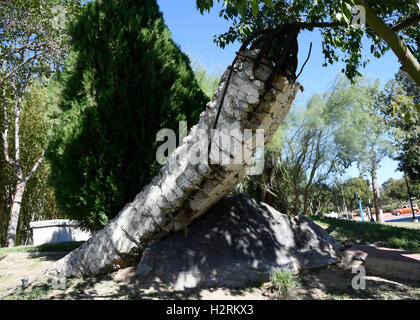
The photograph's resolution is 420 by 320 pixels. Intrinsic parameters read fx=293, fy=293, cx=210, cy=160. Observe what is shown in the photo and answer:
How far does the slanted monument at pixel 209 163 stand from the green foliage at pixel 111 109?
881 mm

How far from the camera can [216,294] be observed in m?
4.06

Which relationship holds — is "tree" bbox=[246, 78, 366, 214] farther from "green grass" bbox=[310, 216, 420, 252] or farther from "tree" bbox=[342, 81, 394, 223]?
"green grass" bbox=[310, 216, 420, 252]

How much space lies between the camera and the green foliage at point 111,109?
555 centimetres

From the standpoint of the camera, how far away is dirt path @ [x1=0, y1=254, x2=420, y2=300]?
3.97 metres

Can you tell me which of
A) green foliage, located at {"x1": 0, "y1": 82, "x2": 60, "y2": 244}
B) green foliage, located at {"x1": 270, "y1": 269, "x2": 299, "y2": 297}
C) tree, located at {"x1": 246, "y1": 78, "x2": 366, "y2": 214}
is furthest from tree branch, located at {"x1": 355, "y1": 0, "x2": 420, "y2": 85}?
green foliage, located at {"x1": 0, "y1": 82, "x2": 60, "y2": 244}

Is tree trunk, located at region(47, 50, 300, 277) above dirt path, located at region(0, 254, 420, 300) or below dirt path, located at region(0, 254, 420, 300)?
above

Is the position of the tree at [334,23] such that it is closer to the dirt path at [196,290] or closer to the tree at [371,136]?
the dirt path at [196,290]

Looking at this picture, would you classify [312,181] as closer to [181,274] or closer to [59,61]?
[181,274]

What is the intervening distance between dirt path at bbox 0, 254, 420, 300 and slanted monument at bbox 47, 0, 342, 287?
0.30 meters

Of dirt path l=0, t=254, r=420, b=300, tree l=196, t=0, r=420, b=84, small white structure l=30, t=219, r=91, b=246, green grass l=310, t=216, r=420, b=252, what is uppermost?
tree l=196, t=0, r=420, b=84

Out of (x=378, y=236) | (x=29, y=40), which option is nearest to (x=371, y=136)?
(x=378, y=236)

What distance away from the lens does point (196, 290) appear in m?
4.21

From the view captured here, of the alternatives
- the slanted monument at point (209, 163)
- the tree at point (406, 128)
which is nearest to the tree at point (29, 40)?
the slanted monument at point (209, 163)
